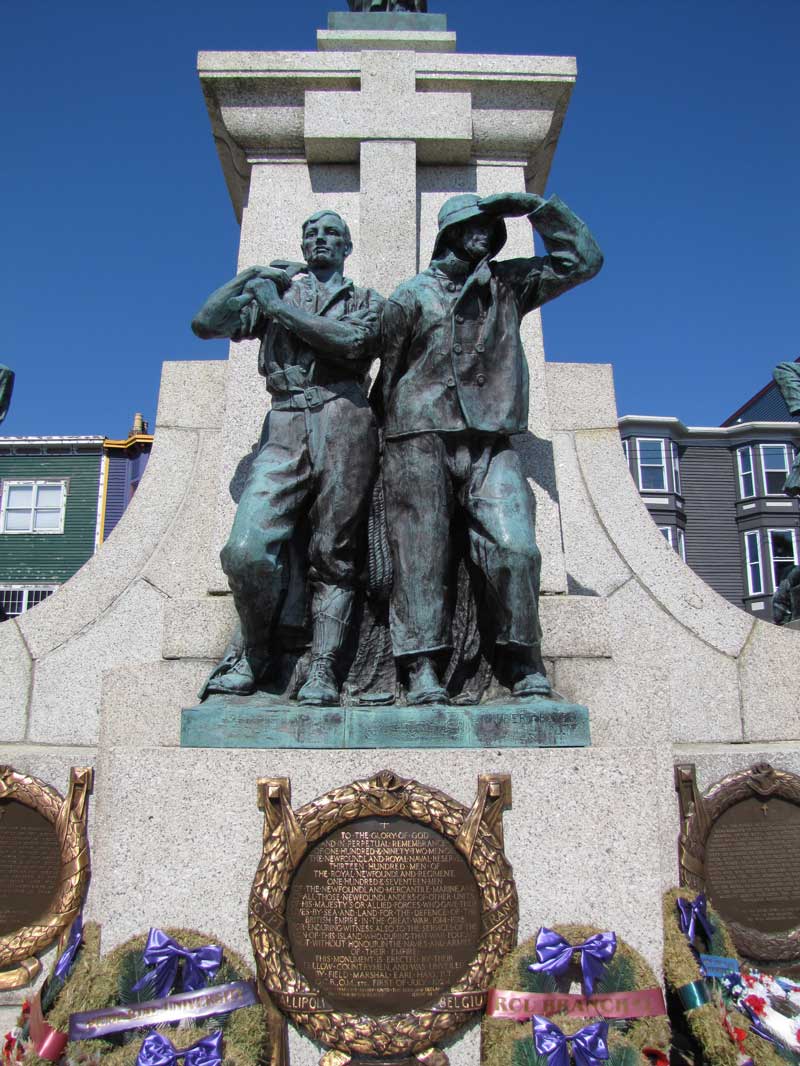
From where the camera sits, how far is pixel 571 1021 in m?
2.94

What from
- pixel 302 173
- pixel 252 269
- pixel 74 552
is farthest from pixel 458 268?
pixel 74 552

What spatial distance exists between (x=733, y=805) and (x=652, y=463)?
28126 millimetres

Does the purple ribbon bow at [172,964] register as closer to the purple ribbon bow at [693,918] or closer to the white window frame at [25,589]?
the purple ribbon bow at [693,918]

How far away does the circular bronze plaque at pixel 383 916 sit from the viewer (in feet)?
10.0

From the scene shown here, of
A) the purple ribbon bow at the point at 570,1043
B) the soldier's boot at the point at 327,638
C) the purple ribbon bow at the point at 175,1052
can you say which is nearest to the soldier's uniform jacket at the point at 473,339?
the soldier's boot at the point at 327,638

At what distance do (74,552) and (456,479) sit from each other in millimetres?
26256

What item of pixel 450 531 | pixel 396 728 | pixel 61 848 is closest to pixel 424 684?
pixel 396 728

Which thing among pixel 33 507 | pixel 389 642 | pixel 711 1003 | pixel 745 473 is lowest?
pixel 711 1003

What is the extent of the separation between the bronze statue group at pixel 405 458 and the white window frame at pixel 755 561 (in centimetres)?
2949

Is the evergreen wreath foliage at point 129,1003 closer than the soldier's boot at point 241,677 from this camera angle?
Yes

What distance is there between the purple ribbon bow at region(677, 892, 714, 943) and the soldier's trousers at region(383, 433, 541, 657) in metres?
1.34

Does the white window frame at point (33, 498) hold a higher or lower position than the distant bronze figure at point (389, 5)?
higher

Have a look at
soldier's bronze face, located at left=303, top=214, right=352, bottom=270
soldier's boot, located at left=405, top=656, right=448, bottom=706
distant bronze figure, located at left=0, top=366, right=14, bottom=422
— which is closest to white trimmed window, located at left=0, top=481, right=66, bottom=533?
distant bronze figure, located at left=0, top=366, right=14, bottom=422

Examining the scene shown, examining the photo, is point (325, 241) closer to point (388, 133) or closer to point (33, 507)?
point (388, 133)
